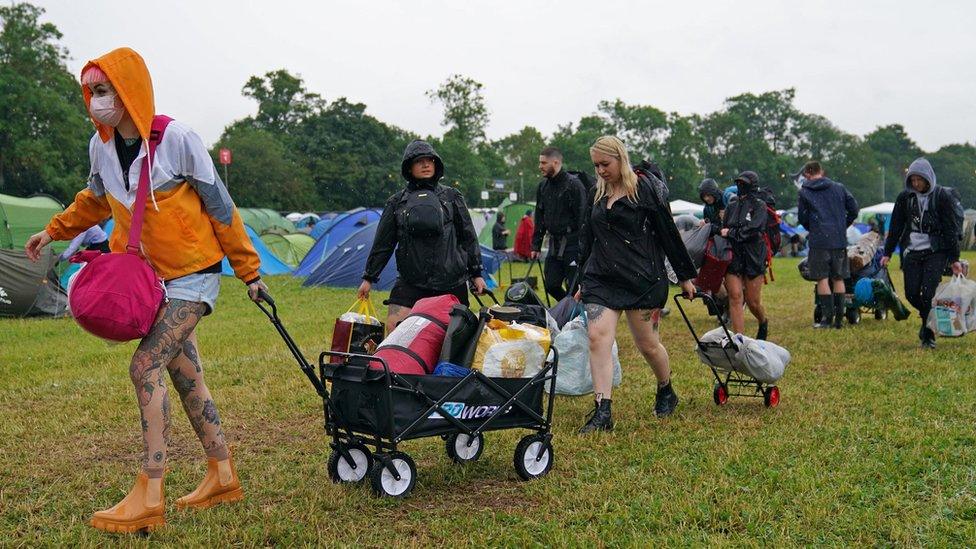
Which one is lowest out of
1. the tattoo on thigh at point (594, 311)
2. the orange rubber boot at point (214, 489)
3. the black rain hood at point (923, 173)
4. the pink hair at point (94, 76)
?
the orange rubber boot at point (214, 489)

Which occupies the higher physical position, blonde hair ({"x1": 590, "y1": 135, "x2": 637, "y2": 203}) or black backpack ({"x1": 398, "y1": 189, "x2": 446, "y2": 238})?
blonde hair ({"x1": 590, "y1": 135, "x2": 637, "y2": 203})

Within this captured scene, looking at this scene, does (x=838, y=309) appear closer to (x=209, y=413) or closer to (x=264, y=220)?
(x=209, y=413)

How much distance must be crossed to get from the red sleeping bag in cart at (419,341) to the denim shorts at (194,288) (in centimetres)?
85

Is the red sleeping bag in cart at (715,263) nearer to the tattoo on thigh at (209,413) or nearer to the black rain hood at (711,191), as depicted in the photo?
the black rain hood at (711,191)

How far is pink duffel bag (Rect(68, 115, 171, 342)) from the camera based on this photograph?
3.49m

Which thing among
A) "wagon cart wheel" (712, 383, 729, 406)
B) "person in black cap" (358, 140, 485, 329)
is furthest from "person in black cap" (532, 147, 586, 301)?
"person in black cap" (358, 140, 485, 329)

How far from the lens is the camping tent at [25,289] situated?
12781 millimetres

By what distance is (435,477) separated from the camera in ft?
15.3

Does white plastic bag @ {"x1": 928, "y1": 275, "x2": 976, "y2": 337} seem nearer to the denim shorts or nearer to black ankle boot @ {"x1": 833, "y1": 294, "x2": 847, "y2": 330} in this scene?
black ankle boot @ {"x1": 833, "y1": 294, "x2": 847, "y2": 330}

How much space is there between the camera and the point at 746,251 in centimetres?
920

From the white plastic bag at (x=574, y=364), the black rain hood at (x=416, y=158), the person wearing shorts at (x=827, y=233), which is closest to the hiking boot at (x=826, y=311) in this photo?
the person wearing shorts at (x=827, y=233)

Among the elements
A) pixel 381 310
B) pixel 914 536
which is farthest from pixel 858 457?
pixel 381 310

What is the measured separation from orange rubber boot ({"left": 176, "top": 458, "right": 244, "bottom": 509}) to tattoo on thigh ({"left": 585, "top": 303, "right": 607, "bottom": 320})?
8.17ft

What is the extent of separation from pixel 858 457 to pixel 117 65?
13.8 feet
